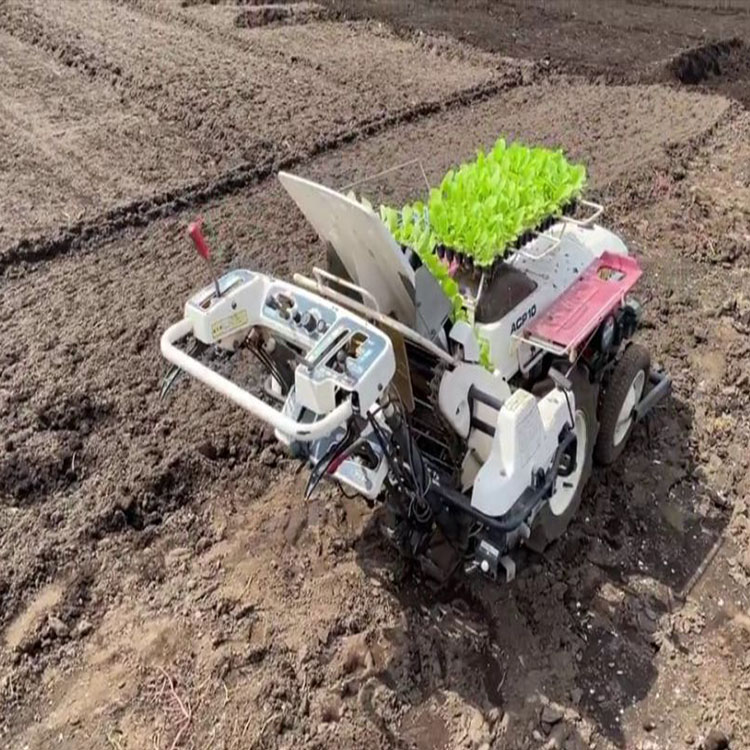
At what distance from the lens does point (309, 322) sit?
3414mm

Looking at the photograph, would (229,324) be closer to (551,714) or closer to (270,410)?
(270,410)

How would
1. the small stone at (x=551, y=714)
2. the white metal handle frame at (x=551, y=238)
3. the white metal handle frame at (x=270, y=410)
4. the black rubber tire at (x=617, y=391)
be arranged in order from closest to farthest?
the white metal handle frame at (x=270, y=410) → the small stone at (x=551, y=714) → the white metal handle frame at (x=551, y=238) → the black rubber tire at (x=617, y=391)

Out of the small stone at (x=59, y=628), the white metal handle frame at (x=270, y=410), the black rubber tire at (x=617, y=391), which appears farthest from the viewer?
the black rubber tire at (x=617, y=391)

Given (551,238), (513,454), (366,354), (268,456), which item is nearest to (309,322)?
(366,354)

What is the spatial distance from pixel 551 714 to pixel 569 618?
0.53m

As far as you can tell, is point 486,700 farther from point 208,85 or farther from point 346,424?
point 208,85

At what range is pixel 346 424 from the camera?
11.6 ft

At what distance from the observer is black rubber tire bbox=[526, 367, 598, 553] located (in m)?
4.26

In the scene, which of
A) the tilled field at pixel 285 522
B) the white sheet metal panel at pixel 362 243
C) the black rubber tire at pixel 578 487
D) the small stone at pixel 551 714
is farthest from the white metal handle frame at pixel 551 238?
the small stone at pixel 551 714

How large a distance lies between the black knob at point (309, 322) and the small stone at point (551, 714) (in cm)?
200

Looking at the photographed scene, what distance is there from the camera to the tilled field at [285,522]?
3867 mm

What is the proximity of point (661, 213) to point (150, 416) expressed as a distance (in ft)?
15.3

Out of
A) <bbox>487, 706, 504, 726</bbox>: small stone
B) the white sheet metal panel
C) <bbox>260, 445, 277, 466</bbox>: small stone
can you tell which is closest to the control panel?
the white sheet metal panel

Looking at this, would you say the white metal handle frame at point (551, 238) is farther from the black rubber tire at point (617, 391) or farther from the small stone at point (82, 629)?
the small stone at point (82, 629)
